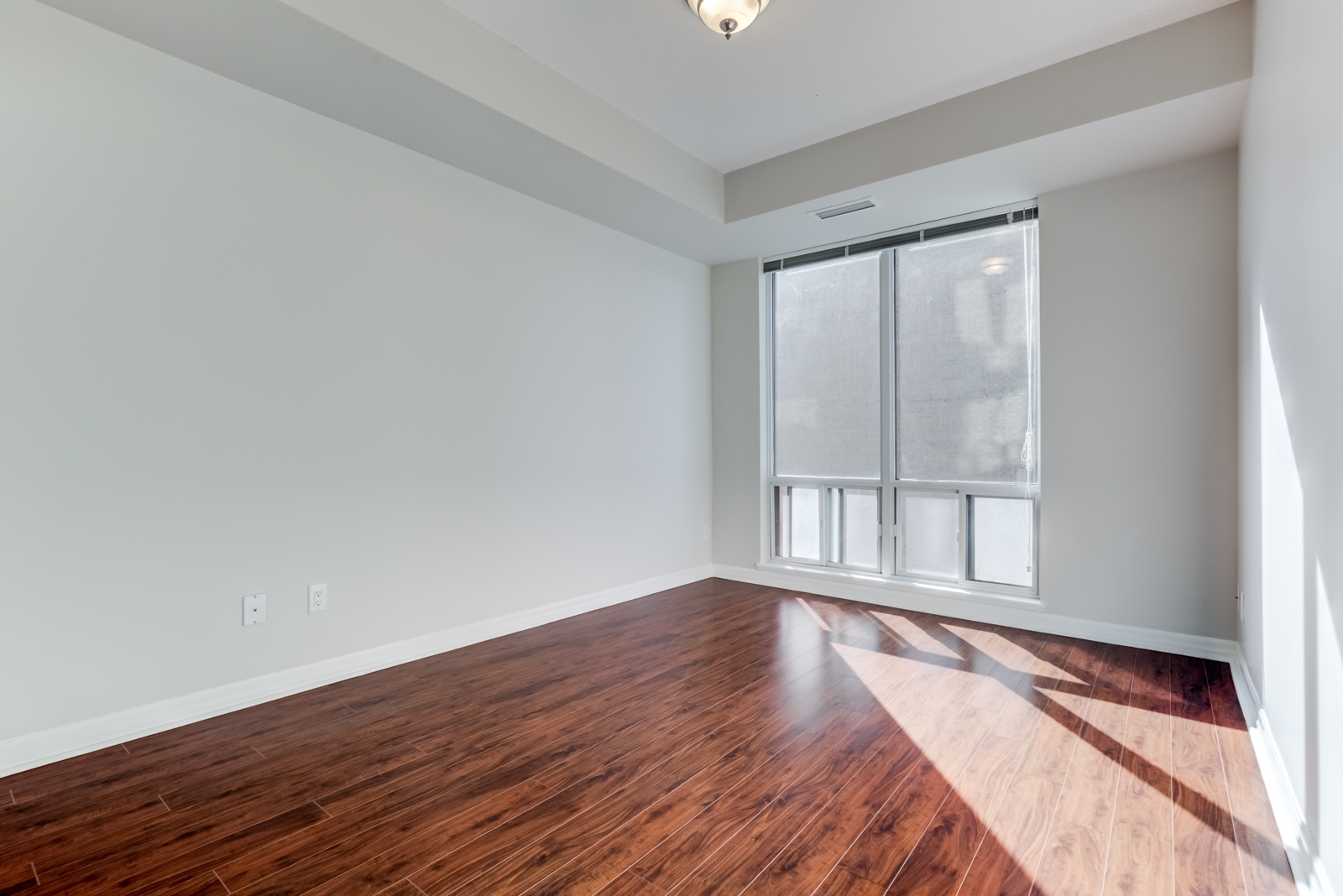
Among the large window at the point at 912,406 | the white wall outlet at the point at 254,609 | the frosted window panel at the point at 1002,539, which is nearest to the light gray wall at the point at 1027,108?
the large window at the point at 912,406

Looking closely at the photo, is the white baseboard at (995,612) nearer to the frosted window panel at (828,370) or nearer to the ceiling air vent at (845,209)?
the frosted window panel at (828,370)

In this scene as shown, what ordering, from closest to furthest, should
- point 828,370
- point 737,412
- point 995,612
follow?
point 995,612 → point 828,370 → point 737,412

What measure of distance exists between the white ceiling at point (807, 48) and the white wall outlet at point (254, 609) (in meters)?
2.66

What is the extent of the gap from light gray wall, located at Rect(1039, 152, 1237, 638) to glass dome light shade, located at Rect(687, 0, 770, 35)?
2.23 meters

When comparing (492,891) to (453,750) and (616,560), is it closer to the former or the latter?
(453,750)

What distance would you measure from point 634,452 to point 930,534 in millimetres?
2143

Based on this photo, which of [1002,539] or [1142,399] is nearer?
[1142,399]

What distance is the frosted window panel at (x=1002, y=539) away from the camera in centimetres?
400

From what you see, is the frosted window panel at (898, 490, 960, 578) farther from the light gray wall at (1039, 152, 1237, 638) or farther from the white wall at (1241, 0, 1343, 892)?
the white wall at (1241, 0, 1343, 892)

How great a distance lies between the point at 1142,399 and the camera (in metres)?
3.50

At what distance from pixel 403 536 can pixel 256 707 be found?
95 cm

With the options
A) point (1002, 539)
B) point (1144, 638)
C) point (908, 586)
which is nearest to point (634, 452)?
point (908, 586)

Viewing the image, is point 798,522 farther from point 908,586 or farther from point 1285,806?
point 1285,806

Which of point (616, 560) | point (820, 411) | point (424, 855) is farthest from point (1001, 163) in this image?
point (424, 855)
